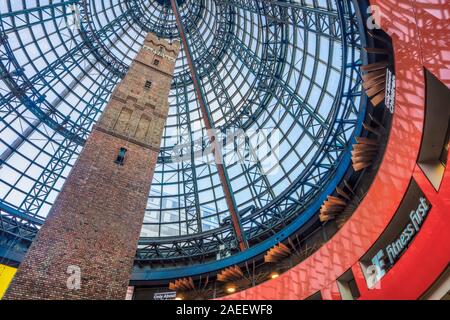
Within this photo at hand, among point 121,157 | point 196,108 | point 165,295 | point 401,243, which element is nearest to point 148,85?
point 196,108

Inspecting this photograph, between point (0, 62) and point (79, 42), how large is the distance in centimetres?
744

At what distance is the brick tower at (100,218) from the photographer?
11.3m

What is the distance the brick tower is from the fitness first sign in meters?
9.87

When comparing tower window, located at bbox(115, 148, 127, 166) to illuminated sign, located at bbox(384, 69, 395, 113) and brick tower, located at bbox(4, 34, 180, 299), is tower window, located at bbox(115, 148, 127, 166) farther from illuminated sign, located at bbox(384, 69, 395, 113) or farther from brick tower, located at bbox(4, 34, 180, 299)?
illuminated sign, located at bbox(384, 69, 395, 113)

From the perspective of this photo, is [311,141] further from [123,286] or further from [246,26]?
[123,286]

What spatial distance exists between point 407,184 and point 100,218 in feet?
39.9

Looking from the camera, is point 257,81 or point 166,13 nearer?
point 257,81

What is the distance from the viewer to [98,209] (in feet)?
45.5

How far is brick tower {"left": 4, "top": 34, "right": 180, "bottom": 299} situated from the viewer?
11305 millimetres

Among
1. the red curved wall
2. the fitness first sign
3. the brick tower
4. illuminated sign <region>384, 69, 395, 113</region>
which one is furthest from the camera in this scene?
the brick tower

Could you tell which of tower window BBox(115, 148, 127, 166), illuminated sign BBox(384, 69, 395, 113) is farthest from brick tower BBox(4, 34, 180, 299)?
illuminated sign BBox(384, 69, 395, 113)

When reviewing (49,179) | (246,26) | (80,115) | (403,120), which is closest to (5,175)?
(49,179)

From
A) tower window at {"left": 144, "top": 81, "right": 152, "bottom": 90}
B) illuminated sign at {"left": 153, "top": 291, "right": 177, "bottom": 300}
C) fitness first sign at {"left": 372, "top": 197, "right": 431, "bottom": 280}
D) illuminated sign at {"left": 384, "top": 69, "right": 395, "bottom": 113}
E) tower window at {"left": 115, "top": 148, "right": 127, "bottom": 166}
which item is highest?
tower window at {"left": 144, "top": 81, "right": 152, "bottom": 90}

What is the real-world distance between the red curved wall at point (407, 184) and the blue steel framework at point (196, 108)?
5.30 meters
